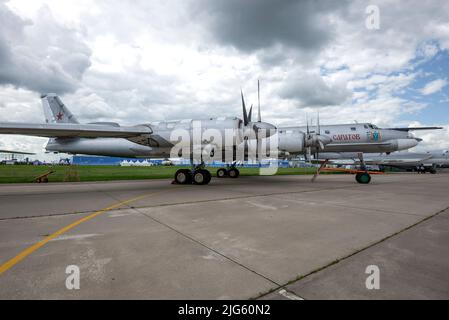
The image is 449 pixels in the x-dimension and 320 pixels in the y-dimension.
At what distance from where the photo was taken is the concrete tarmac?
214 centimetres

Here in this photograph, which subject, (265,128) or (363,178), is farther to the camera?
(363,178)

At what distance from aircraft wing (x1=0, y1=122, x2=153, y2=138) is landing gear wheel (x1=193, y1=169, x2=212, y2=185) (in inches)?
131

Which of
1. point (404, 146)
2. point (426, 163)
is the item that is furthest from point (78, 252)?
point (426, 163)

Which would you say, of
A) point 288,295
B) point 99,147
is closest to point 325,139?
point 99,147

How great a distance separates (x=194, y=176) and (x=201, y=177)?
1.42 ft

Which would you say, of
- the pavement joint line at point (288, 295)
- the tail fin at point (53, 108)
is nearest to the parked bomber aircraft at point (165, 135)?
the tail fin at point (53, 108)

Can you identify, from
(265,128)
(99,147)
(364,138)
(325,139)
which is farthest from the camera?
(364,138)

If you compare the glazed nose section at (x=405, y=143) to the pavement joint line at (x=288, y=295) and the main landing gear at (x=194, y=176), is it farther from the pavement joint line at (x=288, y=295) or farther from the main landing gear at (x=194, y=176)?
the pavement joint line at (x=288, y=295)

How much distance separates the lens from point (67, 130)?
30.3 ft

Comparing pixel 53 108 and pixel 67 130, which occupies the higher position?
pixel 53 108

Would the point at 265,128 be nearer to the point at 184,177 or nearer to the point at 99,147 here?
the point at 184,177

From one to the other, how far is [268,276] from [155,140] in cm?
1021

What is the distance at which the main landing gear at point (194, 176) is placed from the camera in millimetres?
12476

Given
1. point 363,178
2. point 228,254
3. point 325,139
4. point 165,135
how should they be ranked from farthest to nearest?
point 325,139 < point 363,178 < point 165,135 < point 228,254
